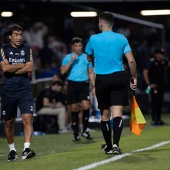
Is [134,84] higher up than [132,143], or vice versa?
[134,84]

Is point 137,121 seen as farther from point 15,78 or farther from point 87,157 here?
point 15,78

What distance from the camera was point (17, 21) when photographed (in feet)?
93.1

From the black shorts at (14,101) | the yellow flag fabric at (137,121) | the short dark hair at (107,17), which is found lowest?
the yellow flag fabric at (137,121)

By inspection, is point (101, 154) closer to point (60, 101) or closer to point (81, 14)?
point (60, 101)

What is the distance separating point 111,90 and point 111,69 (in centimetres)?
32

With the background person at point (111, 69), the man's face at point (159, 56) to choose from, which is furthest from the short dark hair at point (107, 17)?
the man's face at point (159, 56)

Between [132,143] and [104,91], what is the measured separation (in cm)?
295

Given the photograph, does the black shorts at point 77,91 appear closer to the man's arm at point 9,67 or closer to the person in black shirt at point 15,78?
the person in black shirt at point 15,78

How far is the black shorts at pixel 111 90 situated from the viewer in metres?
12.7

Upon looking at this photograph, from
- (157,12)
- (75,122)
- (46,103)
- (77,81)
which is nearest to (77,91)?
(77,81)

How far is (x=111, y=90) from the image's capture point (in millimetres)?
12852

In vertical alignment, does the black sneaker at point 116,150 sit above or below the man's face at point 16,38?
below

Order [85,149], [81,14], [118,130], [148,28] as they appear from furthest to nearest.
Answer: [148,28], [81,14], [85,149], [118,130]

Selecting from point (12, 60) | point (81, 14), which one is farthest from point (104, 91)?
point (81, 14)
